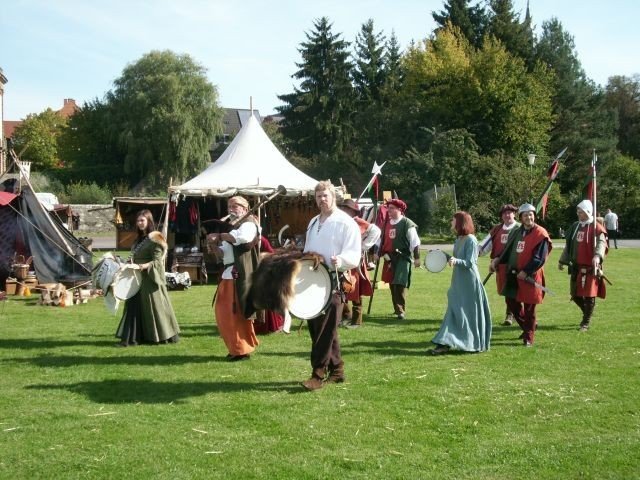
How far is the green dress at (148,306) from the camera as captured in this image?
822 centimetres

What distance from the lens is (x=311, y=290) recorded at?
229 inches

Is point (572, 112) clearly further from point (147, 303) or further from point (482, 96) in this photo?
point (147, 303)

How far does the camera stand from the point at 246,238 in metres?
6.98

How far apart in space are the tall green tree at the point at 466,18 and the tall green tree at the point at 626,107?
12.9 meters

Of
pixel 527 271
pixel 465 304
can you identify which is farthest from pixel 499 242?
pixel 465 304

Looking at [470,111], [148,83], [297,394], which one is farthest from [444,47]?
[297,394]

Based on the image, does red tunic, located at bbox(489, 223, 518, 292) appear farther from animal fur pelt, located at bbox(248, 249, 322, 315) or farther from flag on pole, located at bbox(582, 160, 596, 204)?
animal fur pelt, located at bbox(248, 249, 322, 315)

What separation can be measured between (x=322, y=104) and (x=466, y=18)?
38.7 ft

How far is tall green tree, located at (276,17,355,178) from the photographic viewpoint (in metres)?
45.8

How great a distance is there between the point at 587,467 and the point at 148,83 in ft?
157

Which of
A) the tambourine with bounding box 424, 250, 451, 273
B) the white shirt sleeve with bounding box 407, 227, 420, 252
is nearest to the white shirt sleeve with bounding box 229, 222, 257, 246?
the tambourine with bounding box 424, 250, 451, 273

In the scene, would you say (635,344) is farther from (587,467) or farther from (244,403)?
(244,403)

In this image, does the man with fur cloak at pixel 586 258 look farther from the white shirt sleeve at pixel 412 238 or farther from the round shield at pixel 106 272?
the round shield at pixel 106 272

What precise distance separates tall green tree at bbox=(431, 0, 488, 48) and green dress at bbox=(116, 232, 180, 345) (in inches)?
1637
